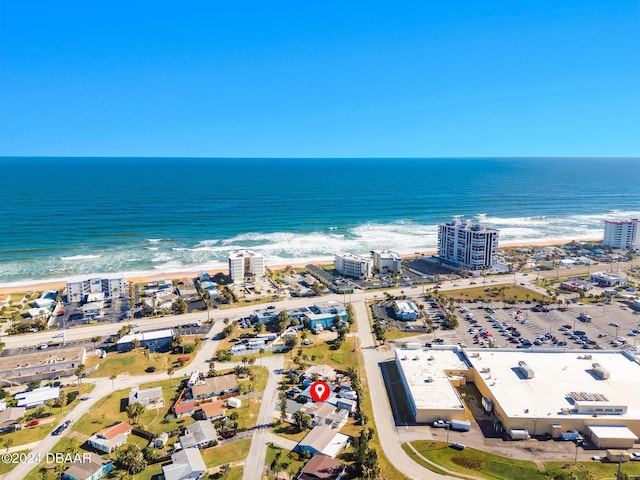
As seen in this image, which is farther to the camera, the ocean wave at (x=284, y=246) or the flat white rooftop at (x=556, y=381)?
the ocean wave at (x=284, y=246)

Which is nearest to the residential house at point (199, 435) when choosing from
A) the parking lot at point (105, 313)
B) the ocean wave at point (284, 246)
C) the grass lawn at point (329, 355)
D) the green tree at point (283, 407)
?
the green tree at point (283, 407)

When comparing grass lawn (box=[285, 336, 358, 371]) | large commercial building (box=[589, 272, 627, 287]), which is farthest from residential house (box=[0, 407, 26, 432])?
large commercial building (box=[589, 272, 627, 287])

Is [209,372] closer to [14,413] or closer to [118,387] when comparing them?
[118,387]

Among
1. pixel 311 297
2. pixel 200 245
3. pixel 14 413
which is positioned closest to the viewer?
pixel 14 413

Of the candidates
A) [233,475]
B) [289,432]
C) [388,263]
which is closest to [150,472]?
[233,475]

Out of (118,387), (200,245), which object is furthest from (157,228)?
(118,387)

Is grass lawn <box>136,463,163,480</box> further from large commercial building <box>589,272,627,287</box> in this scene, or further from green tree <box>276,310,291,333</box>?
large commercial building <box>589,272,627,287</box>

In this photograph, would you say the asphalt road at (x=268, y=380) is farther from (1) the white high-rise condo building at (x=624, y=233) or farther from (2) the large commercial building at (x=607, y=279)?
(1) the white high-rise condo building at (x=624, y=233)
